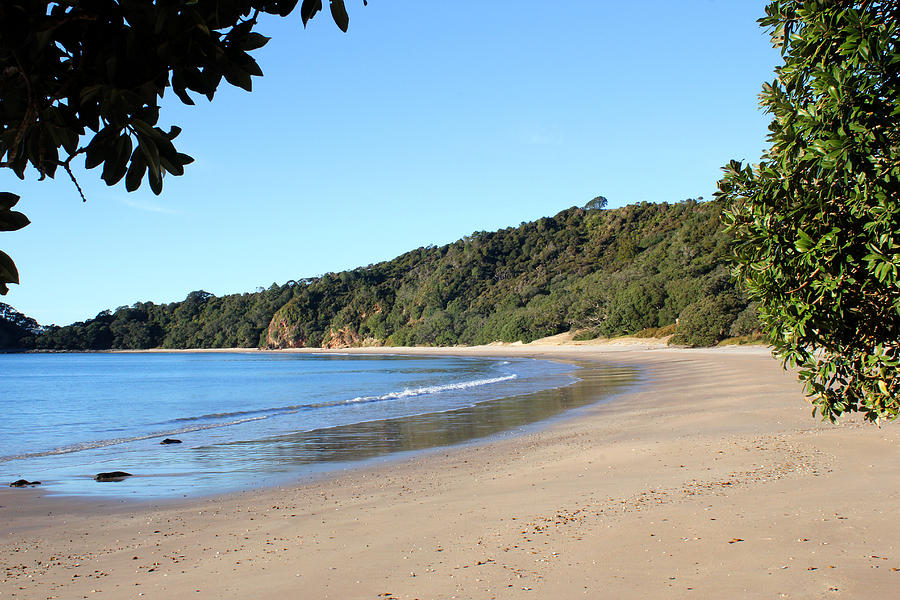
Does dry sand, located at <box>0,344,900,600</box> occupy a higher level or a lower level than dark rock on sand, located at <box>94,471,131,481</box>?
higher

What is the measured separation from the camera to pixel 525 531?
5.62m

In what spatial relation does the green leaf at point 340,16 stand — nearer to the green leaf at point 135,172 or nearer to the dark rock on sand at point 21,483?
the green leaf at point 135,172

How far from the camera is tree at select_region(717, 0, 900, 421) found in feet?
10.8

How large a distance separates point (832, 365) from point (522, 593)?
233cm

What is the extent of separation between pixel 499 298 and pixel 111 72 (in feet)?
319

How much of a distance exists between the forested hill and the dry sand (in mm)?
39120

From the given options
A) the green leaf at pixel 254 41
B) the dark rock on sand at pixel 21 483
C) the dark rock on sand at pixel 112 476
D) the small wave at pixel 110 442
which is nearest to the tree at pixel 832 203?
the green leaf at pixel 254 41

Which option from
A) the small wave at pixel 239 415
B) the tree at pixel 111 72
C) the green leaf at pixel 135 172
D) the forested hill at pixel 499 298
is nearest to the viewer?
the tree at pixel 111 72

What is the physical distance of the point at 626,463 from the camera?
28.1 ft

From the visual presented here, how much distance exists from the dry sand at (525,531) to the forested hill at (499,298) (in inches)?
1540

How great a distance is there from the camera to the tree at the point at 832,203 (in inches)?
129

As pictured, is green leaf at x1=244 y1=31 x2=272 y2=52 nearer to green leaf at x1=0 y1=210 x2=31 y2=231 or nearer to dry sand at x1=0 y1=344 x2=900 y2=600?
green leaf at x1=0 y1=210 x2=31 y2=231

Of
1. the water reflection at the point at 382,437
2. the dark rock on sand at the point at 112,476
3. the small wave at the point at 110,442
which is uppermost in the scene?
the dark rock on sand at the point at 112,476

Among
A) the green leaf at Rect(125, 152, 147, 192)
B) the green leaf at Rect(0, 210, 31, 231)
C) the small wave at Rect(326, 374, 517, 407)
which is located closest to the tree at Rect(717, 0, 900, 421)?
the green leaf at Rect(125, 152, 147, 192)
